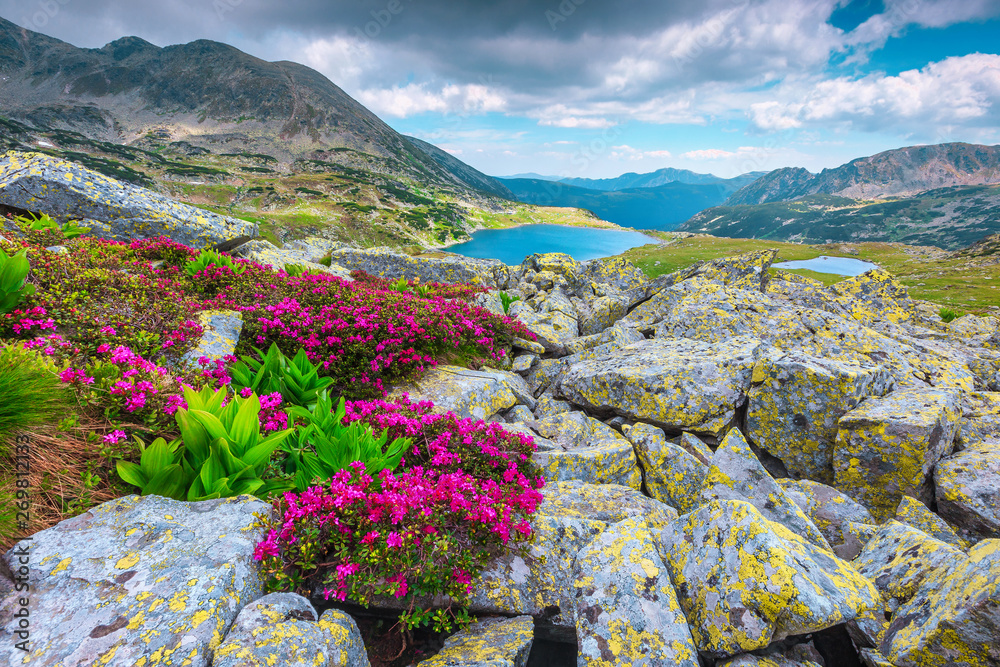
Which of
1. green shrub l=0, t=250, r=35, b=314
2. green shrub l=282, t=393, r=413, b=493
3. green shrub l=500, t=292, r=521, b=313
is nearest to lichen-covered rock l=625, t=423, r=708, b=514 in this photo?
green shrub l=282, t=393, r=413, b=493

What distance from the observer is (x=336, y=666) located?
3348 millimetres

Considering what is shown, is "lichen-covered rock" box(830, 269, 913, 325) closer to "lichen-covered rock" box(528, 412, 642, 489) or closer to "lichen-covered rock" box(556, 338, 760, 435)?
"lichen-covered rock" box(556, 338, 760, 435)

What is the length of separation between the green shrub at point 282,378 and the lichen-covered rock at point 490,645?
14.2 feet

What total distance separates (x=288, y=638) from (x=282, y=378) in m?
4.50

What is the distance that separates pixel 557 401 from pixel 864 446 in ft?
19.8

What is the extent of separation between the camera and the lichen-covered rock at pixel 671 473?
6.79 meters

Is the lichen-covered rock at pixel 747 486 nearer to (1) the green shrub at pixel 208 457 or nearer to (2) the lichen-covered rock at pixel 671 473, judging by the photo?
(2) the lichen-covered rock at pixel 671 473

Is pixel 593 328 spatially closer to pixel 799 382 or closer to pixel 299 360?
pixel 799 382

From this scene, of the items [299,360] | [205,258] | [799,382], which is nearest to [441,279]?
[205,258]

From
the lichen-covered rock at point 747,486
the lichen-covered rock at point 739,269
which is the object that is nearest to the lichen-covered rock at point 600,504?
the lichen-covered rock at point 747,486

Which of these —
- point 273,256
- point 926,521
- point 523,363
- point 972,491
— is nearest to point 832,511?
point 926,521

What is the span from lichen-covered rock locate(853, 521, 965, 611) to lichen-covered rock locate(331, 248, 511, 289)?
17.4 m

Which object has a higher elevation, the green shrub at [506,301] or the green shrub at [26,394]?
the green shrub at [26,394]

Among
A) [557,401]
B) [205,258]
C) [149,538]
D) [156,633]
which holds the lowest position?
[557,401]
